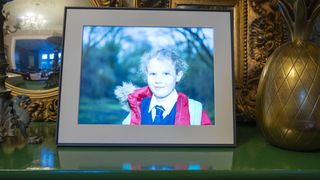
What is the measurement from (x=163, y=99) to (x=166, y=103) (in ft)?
0.04

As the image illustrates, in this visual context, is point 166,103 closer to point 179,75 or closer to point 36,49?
point 179,75

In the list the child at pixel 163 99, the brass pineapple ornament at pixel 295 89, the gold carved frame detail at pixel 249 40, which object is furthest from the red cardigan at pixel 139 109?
the gold carved frame detail at pixel 249 40

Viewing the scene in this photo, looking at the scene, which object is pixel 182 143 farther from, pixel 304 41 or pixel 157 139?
pixel 304 41

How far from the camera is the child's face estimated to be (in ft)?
2.40

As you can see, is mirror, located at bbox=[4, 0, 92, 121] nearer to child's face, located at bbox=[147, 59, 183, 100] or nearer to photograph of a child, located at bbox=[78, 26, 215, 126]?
photograph of a child, located at bbox=[78, 26, 215, 126]

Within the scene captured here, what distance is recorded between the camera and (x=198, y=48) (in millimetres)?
749

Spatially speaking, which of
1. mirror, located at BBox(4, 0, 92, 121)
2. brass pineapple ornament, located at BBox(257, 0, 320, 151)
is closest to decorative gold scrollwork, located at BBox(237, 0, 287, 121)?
brass pineapple ornament, located at BBox(257, 0, 320, 151)

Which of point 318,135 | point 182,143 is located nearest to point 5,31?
point 182,143

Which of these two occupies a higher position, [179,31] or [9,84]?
[179,31]

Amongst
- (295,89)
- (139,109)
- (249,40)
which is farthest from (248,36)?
(139,109)

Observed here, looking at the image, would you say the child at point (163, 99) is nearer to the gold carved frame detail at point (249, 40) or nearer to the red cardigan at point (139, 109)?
the red cardigan at point (139, 109)

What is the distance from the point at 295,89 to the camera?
0.67 m

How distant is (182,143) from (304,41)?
36 cm

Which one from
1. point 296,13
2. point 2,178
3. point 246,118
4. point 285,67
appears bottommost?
point 2,178
